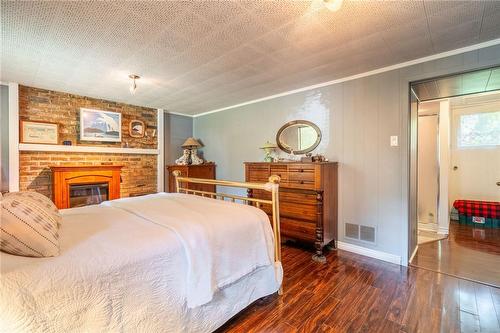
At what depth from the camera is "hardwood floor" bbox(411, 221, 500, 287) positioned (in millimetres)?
2390

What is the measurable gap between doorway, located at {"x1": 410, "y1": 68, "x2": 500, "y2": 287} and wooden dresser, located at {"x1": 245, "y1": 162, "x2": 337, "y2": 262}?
39.6 inches

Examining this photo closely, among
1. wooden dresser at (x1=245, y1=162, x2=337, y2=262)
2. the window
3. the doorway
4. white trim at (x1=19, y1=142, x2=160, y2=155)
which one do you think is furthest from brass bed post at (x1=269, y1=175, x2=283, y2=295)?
the window

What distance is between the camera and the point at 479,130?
4.38 metres

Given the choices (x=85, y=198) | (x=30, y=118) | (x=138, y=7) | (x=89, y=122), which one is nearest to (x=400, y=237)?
(x=138, y=7)

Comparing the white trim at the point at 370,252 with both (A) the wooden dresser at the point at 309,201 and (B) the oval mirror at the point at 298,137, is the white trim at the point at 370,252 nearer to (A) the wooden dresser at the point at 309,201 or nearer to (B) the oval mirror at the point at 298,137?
(A) the wooden dresser at the point at 309,201

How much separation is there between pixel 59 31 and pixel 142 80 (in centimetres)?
118

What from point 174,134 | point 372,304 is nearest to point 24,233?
point 372,304

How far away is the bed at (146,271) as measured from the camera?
2.95 ft

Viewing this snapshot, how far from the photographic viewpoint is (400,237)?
2.61 meters

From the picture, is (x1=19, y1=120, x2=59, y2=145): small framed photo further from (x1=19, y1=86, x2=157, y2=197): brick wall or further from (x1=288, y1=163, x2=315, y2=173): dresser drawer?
(x1=288, y1=163, x2=315, y2=173): dresser drawer

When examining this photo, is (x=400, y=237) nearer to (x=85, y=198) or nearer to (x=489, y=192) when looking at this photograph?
(x=489, y=192)

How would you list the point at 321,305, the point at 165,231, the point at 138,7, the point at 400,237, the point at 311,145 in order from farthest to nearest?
the point at 311,145, the point at 400,237, the point at 321,305, the point at 138,7, the point at 165,231

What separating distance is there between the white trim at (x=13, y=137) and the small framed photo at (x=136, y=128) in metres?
1.54

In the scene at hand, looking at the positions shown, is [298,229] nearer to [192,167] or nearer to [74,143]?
[192,167]
